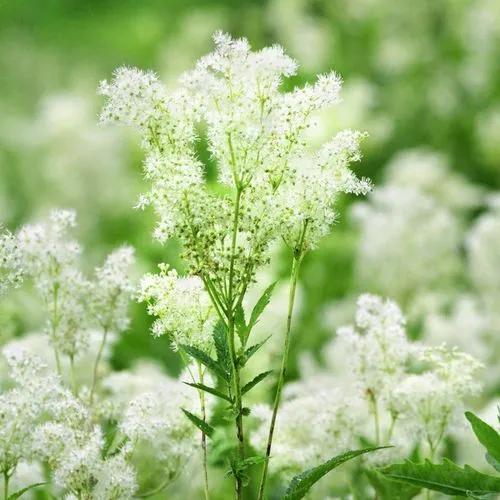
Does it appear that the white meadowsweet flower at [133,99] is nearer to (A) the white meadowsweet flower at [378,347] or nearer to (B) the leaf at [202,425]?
(B) the leaf at [202,425]

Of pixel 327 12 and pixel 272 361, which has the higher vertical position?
pixel 327 12

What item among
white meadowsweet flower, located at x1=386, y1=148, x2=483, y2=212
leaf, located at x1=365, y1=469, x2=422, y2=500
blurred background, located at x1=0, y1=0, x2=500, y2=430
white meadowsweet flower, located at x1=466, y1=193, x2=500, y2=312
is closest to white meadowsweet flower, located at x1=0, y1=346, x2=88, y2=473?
leaf, located at x1=365, y1=469, x2=422, y2=500

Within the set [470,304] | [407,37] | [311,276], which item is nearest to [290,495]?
[470,304]

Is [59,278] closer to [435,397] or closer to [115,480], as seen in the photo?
[115,480]

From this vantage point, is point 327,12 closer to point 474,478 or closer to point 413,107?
point 413,107

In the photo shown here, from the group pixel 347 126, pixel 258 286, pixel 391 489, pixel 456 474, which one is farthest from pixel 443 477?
pixel 347 126

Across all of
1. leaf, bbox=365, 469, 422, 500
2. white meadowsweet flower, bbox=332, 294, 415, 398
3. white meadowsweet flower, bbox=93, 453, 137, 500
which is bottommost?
white meadowsweet flower, bbox=93, 453, 137, 500

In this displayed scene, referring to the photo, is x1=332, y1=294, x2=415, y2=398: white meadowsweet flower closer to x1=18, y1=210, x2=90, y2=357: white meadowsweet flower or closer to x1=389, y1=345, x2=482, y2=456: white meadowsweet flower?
x1=389, y1=345, x2=482, y2=456: white meadowsweet flower

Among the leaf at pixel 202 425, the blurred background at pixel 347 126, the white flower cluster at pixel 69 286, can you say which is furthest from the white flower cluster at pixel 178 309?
the blurred background at pixel 347 126
